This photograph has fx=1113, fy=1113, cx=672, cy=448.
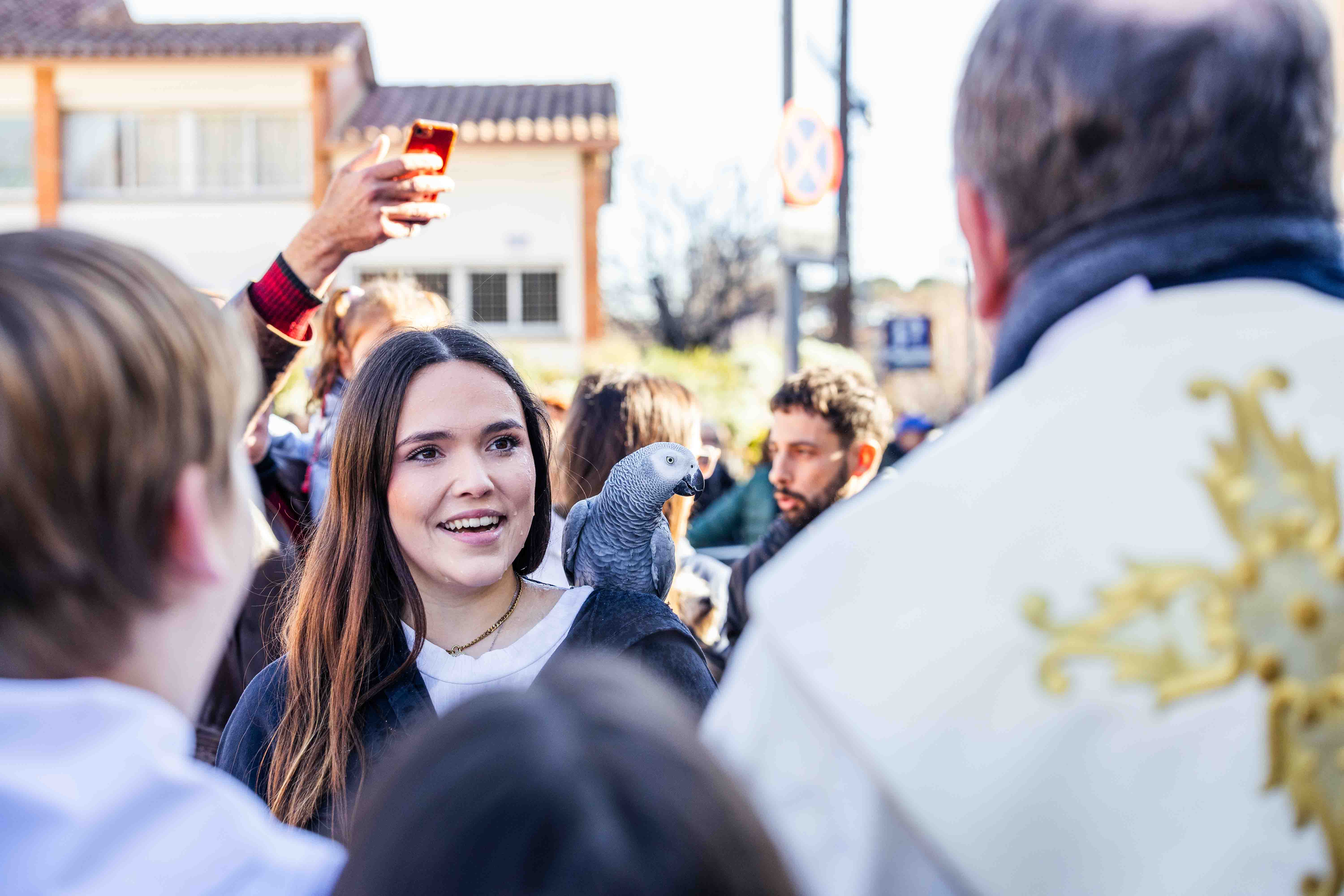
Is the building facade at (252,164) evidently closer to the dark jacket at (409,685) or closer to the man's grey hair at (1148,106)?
the dark jacket at (409,685)

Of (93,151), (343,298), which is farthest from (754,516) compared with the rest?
(93,151)

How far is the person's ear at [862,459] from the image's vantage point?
3.93 metres

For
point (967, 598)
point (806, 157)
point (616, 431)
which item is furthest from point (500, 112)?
point (967, 598)

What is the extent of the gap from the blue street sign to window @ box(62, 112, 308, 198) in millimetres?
11075

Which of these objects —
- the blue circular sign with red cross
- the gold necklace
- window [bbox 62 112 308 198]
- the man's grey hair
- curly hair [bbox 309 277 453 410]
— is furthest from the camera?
window [bbox 62 112 308 198]

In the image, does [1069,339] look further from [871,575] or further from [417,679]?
[417,679]

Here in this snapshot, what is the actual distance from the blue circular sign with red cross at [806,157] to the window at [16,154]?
16.6 meters

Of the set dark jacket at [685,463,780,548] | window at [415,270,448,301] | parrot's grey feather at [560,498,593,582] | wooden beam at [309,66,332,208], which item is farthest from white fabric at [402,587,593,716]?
wooden beam at [309,66,332,208]

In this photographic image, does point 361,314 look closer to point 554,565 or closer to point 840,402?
point 554,565

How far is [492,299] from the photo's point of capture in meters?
18.6

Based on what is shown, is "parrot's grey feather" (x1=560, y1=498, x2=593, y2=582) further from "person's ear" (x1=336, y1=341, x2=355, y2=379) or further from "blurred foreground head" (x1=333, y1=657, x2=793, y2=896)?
"blurred foreground head" (x1=333, y1=657, x2=793, y2=896)

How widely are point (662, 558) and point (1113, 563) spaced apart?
67.4 inches

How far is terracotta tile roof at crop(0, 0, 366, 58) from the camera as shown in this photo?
17844mm

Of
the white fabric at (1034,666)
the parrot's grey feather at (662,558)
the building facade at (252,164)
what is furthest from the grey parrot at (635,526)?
the building facade at (252,164)
